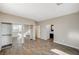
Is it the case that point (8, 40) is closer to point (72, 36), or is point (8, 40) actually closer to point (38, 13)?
point (38, 13)

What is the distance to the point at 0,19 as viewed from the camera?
275 cm

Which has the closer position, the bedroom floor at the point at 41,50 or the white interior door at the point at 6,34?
the bedroom floor at the point at 41,50

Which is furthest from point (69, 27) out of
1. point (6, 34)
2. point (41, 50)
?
point (6, 34)

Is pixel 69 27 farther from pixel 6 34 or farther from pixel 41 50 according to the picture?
pixel 6 34

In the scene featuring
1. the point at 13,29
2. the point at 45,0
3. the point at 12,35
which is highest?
the point at 45,0

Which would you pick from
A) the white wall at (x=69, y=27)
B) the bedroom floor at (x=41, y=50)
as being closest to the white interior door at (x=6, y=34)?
the bedroom floor at (x=41, y=50)

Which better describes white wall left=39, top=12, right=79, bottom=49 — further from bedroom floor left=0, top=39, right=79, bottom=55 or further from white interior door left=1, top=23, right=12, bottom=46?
white interior door left=1, top=23, right=12, bottom=46

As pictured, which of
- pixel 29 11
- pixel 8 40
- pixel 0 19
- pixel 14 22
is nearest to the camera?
pixel 29 11

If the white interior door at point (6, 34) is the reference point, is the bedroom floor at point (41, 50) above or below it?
below

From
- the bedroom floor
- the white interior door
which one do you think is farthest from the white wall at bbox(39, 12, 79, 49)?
the white interior door

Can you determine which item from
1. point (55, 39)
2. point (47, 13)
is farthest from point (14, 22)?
point (55, 39)

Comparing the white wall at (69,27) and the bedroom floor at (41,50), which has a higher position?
the white wall at (69,27)

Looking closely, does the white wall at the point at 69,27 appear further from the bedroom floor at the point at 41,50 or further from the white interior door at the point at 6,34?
the white interior door at the point at 6,34

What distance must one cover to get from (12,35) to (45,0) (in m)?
2.48
